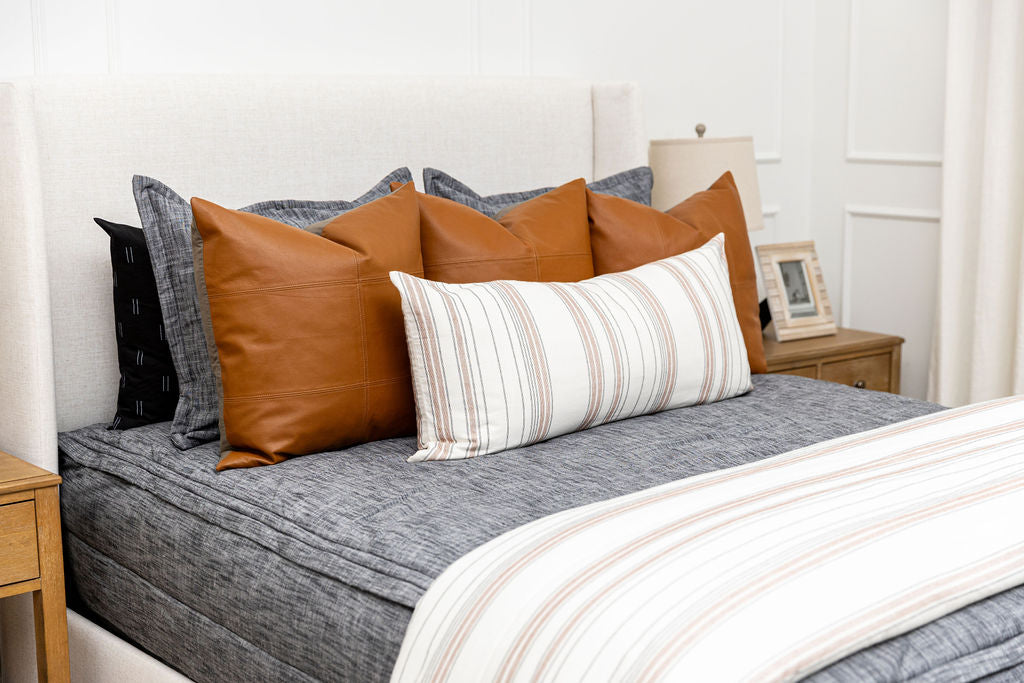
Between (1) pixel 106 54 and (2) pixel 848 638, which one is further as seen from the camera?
(1) pixel 106 54

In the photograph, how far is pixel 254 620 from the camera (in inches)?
59.6

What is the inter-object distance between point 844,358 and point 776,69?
3.55 feet

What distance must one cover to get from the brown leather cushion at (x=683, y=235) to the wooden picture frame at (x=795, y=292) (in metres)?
0.76

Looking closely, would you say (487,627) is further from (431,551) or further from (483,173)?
(483,173)

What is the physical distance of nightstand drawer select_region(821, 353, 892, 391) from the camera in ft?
10.3

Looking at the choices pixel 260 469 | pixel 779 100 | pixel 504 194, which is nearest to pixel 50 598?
pixel 260 469

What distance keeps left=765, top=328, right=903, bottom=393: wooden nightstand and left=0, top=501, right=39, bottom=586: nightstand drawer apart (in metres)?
1.92

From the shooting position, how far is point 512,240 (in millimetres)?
2121

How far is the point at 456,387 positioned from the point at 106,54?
1.10 metres

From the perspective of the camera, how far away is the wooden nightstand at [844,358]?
119 inches

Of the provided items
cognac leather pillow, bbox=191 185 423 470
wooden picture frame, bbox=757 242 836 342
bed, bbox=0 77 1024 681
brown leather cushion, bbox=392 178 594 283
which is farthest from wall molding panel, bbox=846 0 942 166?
cognac leather pillow, bbox=191 185 423 470

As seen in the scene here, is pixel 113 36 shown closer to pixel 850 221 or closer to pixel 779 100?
pixel 779 100

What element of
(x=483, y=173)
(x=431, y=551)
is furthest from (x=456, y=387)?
(x=483, y=173)

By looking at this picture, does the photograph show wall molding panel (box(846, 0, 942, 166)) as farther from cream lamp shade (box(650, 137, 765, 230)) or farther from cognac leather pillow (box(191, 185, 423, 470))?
cognac leather pillow (box(191, 185, 423, 470))
